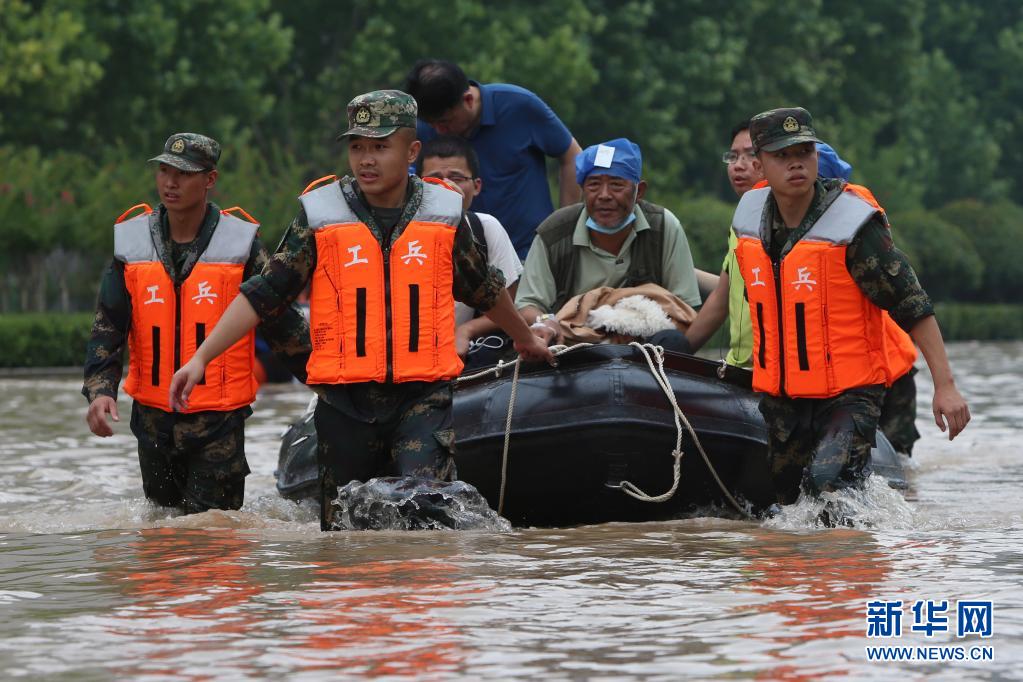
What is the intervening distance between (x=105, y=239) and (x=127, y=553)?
1971 centimetres

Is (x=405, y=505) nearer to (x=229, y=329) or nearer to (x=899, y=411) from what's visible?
(x=229, y=329)

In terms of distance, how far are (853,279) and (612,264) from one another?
186 cm

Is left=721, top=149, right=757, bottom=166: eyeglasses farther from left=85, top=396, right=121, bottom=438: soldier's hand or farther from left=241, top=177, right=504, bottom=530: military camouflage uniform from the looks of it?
left=85, top=396, right=121, bottom=438: soldier's hand

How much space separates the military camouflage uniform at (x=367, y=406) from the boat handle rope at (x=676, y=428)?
1107mm

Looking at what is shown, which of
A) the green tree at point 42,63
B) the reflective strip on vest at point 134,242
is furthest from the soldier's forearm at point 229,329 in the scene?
the green tree at point 42,63

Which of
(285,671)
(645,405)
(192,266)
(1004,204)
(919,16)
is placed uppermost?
(919,16)

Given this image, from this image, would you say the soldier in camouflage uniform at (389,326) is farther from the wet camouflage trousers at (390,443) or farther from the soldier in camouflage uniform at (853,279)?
the soldier in camouflage uniform at (853,279)

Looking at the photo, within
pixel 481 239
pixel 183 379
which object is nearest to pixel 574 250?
pixel 481 239

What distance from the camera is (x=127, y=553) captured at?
729 cm

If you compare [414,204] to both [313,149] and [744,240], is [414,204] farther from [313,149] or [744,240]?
[313,149]

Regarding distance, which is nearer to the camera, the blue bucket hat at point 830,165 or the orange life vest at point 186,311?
the orange life vest at point 186,311

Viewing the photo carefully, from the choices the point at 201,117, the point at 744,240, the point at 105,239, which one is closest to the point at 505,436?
the point at 744,240

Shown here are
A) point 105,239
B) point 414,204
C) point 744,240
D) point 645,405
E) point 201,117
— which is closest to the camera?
point 414,204

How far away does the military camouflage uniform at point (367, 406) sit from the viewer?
7.18 m
